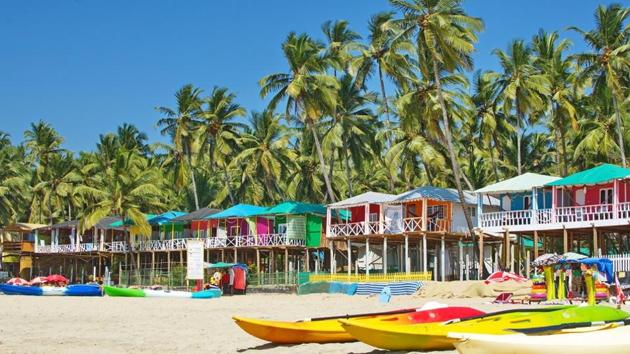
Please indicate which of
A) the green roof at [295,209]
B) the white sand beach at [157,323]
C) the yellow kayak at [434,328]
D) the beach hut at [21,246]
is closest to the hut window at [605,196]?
the white sand beach at [157,323]

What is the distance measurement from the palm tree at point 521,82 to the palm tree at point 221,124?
19113 mm

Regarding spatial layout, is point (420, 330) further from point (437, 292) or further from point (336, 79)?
point (336, 79)

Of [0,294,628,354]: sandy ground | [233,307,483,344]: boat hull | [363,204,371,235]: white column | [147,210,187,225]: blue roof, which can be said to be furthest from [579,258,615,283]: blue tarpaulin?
[147,210,187,225]: blue roof

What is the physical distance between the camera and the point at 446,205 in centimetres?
3962

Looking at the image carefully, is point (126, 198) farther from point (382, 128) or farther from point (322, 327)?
point (322, 327)

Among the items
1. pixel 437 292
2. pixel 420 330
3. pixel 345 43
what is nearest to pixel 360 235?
pixel 437 292

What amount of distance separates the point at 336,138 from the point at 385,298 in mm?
19174

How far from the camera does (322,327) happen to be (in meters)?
15.4

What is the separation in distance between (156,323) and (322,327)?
8661 millimetres

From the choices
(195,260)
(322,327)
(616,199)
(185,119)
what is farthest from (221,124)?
(322,327)

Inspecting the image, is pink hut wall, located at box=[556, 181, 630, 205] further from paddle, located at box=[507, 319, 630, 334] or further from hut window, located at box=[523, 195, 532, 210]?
paddle, located at box=[507, 319, 630, 334]

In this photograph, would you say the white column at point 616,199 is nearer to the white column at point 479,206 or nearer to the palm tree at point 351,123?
the white column at point 479,206

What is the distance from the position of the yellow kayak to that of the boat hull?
3.64 feet

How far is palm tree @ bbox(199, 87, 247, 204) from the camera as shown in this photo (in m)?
55.2
